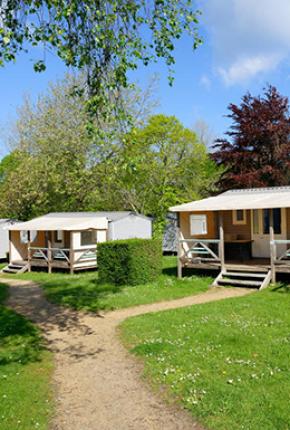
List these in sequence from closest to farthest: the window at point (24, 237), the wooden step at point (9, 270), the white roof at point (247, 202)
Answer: the white roof at point (247, 202) → the wooden step at point (9, 270) → the window at point (24, 237)

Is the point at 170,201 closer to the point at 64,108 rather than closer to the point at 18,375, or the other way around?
the point at 64,108

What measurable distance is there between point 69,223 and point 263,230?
10452 millimetres

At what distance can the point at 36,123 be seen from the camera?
31406 millimetres

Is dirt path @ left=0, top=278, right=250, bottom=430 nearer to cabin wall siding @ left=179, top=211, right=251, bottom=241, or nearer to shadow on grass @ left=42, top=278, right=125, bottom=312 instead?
shadow on grass @ left=42, top=278, right=125, bottom=312

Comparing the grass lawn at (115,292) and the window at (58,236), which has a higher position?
the window at (58,236)

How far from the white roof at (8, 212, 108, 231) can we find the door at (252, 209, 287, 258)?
29.1 feet

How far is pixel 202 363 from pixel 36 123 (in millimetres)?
27444

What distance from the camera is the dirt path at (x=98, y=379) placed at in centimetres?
549

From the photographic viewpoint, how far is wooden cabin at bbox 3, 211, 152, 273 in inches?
870

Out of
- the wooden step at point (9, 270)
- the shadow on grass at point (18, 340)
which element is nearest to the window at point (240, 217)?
the shadow on grass at point (18, 340)

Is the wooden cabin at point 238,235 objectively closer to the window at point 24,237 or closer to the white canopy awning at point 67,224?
the white canopy awning at point 67,224

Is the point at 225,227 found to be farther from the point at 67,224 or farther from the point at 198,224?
the point at 67,224

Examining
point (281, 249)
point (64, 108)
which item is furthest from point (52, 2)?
point (64, 108)

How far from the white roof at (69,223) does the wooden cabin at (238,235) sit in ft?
21.1
